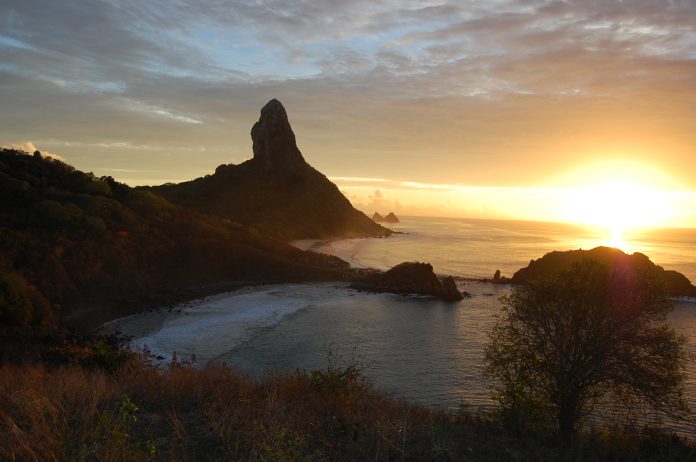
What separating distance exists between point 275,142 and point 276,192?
2340 cm

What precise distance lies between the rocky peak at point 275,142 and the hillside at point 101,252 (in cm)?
9453

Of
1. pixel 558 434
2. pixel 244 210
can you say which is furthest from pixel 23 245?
pixel 244 210

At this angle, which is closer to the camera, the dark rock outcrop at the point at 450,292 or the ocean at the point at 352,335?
the ocean at the point at 352,335

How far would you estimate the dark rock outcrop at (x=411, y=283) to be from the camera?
54.8 m

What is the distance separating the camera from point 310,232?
442 feet

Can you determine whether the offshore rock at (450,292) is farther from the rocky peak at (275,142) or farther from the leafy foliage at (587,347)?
the rocky peak at (275,142)

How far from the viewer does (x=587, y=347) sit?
15.3 m

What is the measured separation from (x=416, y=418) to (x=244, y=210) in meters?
126

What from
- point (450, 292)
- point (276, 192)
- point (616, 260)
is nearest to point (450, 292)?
point (450, 292)

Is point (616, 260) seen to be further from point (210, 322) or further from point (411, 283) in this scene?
point (210, 322)

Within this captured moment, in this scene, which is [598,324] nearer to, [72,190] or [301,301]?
[301,301]

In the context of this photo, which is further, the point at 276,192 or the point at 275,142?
the point at 275,142

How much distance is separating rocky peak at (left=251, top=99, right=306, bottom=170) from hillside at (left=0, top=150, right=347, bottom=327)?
94534 mm

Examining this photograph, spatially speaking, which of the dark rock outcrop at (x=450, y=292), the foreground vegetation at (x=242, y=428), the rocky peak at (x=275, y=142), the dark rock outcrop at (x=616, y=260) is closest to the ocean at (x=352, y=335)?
the dark rock outcrop at (x=450, y=292)
